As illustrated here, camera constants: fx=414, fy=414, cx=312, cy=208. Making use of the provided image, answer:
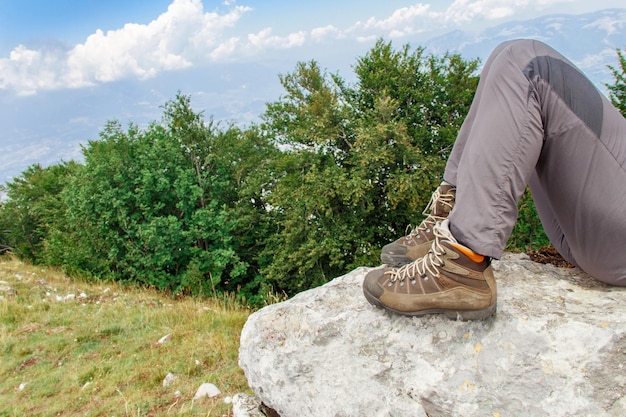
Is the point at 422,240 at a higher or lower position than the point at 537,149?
lower

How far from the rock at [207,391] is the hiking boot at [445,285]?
6.22 feet

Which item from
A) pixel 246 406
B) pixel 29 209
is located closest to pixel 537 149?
pixel 246 406

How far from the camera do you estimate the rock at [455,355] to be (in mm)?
1798

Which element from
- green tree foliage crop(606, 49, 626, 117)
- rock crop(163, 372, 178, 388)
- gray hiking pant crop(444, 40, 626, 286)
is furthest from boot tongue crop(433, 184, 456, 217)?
green tree foliage crop(606, 49, 626, 117)

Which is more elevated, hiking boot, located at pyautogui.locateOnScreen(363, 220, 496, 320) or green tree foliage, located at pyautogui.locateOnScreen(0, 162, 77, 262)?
hiking boot, located at pyautogui.locateOnScreen(363, 220, 496, 320)

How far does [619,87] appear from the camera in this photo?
10547 millimetres

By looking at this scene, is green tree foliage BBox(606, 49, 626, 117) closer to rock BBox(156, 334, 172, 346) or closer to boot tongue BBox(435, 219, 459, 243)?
boot tongue BBox(435, 219, 459, 243)

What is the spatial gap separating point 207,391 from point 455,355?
215 centimetres

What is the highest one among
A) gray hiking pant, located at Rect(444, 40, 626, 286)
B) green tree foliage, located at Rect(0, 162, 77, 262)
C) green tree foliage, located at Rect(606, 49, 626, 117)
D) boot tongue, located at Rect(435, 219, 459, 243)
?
gray hiking pant, located at Rect(444, 40, 626, 286)

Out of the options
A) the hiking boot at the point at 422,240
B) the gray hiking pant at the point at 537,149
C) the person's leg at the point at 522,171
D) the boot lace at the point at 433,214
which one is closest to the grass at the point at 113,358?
the hiking boot at the point at 422,240

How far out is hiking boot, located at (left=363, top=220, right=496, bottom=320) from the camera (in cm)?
190

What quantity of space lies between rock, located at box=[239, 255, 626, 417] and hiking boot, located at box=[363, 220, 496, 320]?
0.13 meters

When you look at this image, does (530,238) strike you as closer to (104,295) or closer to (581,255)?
(581,255)

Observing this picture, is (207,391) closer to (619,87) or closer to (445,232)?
(445,232)
